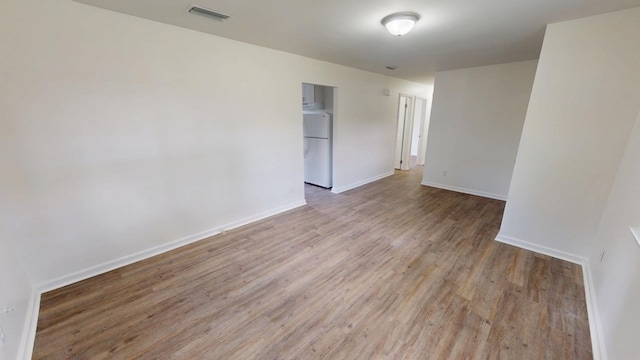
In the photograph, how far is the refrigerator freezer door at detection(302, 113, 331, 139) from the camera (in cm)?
466

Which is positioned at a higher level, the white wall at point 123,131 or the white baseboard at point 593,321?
the white wall at point 123,131

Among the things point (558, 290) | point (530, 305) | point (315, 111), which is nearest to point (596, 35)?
point (558, 290)


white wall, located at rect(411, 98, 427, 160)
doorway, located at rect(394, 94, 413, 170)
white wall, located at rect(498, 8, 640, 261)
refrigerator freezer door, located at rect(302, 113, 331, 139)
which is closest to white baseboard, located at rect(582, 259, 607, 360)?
white wall, located at rect(498, 8, 640, 261)

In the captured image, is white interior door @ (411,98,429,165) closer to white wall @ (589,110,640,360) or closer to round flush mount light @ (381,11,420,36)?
white wall @ (589,110,640,360)

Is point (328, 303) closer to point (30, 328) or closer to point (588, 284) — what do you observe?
point (30, 328)

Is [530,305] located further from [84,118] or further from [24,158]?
[24,158]

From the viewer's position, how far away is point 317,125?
483 centimetres

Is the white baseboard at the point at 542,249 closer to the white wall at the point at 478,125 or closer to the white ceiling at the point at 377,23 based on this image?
the white wall at the point at 478,125

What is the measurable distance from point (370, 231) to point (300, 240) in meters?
0.95

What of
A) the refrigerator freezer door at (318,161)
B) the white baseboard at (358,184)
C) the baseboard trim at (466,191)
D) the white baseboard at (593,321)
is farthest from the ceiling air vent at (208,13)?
the baseboard trim at (466,191)

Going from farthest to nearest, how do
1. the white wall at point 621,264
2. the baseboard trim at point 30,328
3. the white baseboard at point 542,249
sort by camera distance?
1. the white baseboard at point 542,249
2. the baseboard trim at point 30,328
3. the white wall at point 621,264

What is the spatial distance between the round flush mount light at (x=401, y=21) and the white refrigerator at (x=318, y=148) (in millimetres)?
2486

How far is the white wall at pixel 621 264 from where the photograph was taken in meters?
1.27

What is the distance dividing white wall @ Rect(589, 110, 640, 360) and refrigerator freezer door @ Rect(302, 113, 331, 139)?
3.71 m
